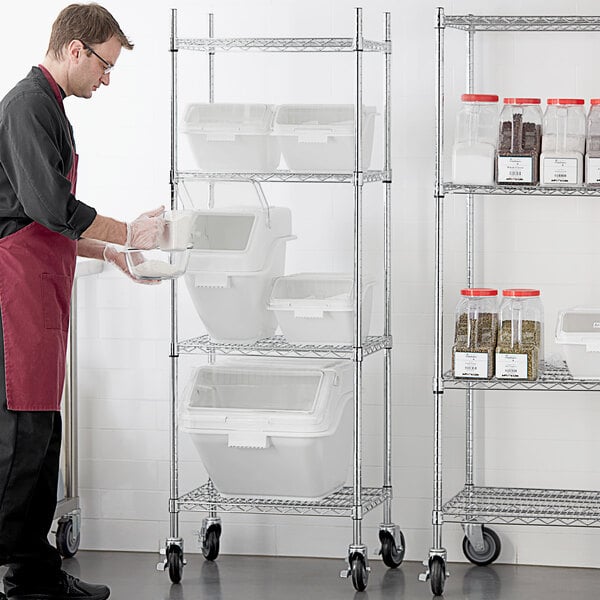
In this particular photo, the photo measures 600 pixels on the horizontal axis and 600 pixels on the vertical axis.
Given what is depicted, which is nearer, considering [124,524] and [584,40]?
[584,40]

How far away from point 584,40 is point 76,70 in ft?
5.83

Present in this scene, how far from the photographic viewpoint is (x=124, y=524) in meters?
4.57

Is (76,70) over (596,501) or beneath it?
over

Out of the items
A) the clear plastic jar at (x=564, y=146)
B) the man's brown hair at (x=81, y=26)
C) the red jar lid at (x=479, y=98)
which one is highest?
the man's brown hair at (x=81, y=26)

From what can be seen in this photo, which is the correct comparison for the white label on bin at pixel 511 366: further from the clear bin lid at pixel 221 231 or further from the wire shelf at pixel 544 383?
the clear bin lid at pixel 221 231

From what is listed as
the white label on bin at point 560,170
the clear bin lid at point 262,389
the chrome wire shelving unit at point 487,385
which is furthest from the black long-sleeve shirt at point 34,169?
the white label on bin at point 560,170

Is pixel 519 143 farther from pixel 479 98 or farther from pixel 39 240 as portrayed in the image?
pixel 39 240

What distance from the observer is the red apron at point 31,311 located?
337cm

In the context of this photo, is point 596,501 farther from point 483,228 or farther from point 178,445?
point 178,445

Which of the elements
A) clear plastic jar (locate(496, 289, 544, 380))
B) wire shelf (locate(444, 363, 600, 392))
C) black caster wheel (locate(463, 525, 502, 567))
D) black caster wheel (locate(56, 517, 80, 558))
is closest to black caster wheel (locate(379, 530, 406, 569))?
black caster wheel (locate(463, 525, 502, 567))

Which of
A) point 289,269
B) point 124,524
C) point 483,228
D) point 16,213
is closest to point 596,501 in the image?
point 483,228

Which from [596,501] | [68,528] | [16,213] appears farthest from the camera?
[68,528]

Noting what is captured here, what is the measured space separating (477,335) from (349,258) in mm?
705

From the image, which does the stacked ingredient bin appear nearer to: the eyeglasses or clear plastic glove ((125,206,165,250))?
clear plastic glove ((125,206,165,250))
